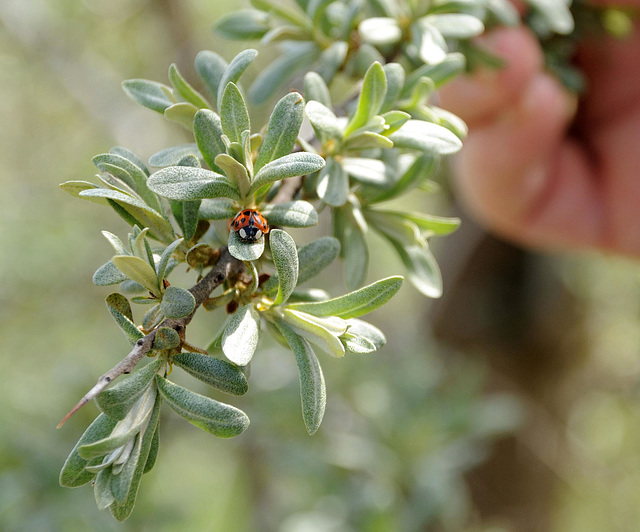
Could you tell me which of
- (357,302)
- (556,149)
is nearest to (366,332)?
(357,302)

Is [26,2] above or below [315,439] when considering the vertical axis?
above

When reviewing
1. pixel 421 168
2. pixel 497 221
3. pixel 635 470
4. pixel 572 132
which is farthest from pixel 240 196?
pixel 635 470

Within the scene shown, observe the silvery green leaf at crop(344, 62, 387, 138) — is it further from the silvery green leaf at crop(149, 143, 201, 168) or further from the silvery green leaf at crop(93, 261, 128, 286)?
the silvery green leaf at crop(93, 261, 128, 286)

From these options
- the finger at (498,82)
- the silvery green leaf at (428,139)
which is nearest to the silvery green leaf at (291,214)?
the silvery green leaf at (428,139)

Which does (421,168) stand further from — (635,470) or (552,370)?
(635,470)

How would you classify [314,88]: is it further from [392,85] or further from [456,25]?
[456,25]

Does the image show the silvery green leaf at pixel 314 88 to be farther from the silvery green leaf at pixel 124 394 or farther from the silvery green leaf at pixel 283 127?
the silvery green leaf at pixel 124 394
